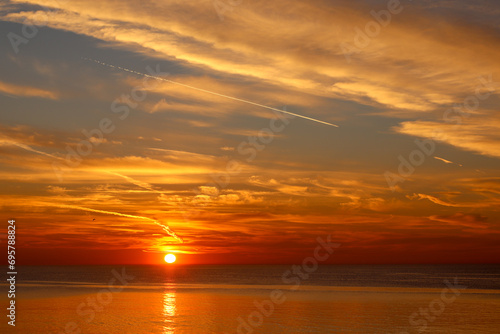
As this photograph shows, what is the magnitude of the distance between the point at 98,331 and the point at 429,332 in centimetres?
2154

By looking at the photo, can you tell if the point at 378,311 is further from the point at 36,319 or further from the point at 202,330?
the point at 36,319

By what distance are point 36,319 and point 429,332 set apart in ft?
92.6

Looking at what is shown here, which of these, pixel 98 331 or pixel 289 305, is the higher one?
pixel 289 305

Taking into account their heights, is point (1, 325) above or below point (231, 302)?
below

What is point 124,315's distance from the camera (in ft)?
130

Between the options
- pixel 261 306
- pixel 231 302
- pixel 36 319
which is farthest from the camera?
pixel 231 302

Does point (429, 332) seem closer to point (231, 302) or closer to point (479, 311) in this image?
point (479, 311)

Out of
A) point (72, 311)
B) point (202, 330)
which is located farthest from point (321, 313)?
point (72, 311)

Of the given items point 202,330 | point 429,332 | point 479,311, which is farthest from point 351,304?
point 202,330

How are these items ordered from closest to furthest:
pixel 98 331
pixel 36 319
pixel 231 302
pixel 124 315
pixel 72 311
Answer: pixel 98 331 < pixel 36 319 < pixel 124 315 < pixel 72 311 < pixel 231 302

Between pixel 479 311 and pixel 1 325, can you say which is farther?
pixel 479 311

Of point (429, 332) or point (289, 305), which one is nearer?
point (429, 332)

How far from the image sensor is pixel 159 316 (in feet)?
128

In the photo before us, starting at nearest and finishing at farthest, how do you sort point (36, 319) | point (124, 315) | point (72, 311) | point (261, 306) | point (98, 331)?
point (98, 331)
point (36, 319)
point (124, 315)
point (72, 311)
point (261, 306)
